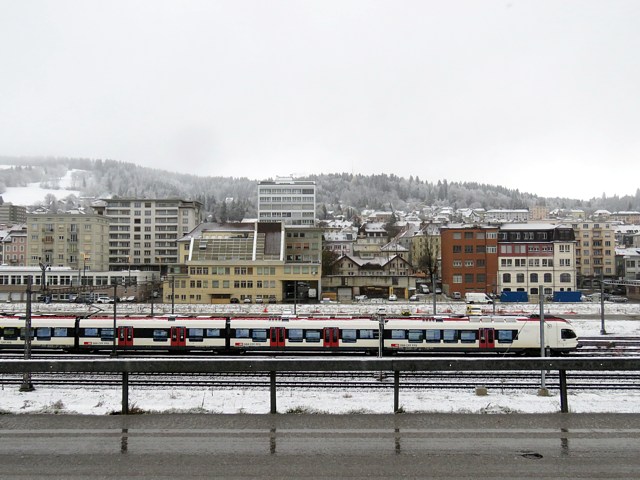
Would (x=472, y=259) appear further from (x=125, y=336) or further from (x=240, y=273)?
(x=125, y=336)

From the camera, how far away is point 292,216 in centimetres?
14038

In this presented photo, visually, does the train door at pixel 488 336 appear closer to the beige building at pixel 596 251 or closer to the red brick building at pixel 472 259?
the red brick building at pixel 472 259

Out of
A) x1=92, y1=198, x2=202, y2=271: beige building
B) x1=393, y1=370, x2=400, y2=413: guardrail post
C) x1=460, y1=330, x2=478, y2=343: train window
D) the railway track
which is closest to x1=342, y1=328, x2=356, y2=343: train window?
x1=460, y1=330, x2=478, y2=343: train window

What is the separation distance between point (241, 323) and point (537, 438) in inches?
910

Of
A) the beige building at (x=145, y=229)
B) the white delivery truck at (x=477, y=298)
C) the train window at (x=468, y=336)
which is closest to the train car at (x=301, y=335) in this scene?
the train window at (x=468, y=336)

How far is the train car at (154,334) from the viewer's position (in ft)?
96.1

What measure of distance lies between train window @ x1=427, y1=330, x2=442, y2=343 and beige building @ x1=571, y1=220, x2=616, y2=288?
3505 inches

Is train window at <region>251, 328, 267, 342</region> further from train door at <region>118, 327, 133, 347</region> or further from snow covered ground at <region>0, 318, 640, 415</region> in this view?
snow covered ground at <region>0, 318, 640, 415</region>

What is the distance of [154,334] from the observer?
2944 centimetres

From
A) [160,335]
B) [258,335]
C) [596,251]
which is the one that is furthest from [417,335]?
[596,251]

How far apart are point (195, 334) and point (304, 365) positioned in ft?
72.0

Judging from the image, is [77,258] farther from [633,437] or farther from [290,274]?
[633,437]

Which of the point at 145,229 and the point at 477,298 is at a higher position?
the point at 145,229

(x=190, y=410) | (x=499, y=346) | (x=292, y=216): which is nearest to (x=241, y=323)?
(x=499, y=346)
